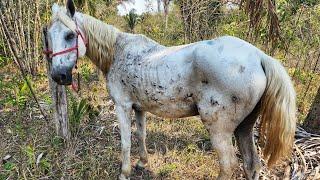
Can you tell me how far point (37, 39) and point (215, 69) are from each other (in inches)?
241

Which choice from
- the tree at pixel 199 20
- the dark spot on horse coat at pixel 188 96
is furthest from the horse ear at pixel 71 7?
the tree at pixel 199 20

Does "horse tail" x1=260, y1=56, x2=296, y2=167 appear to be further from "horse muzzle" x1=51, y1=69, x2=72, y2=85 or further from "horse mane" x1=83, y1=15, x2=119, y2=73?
"horse muzzle" x1=51, y1=69, x2=72, y2=85

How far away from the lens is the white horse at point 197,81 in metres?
2.49

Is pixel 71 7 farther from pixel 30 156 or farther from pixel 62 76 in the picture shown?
pixel 30 156

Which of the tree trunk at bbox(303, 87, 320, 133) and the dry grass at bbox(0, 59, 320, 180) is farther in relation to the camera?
the tree trunk at bbox(303, 87, 320, 133)

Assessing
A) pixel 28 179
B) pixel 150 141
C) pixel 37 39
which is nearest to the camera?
pixel 28 179

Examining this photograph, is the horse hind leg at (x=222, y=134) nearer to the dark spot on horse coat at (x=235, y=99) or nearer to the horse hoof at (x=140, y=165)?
the dark spot on horse coat at (x=235, y=99)

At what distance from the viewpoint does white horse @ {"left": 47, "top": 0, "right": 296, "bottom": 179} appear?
2.49 m

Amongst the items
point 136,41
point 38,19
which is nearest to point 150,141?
point 136,41

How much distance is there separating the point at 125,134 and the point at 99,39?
0.94 m

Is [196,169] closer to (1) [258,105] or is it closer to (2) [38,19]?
(1) [258,105]

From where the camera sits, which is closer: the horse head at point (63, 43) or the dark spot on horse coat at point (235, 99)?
the dark spot on horse coat at point (235, 99)

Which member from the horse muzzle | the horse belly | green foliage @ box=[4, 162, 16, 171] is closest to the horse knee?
the horse belly

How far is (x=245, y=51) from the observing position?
252 cm
